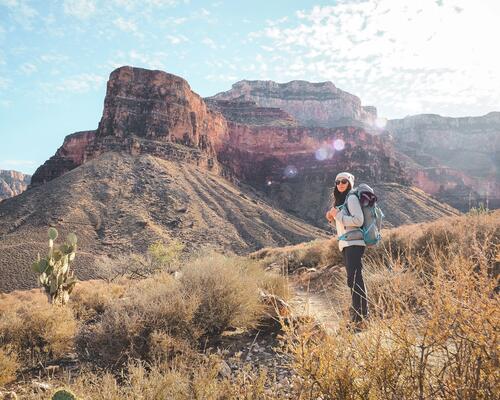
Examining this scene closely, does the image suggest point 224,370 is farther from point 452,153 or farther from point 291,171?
point 452,153

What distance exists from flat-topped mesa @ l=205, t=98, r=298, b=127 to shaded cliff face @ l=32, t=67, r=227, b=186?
111 feet

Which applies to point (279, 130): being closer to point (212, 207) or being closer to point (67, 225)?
point (212, 207)

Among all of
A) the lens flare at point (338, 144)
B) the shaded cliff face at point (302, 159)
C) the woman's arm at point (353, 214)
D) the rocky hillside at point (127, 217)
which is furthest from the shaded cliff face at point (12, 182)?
the woman's arm at point (353, 214)

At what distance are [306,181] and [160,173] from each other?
144 feet

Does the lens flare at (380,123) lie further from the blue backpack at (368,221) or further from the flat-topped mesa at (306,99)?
the blue backpack at (368,221)

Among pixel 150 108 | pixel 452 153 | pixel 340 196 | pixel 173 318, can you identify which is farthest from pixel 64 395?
pixel 452 153

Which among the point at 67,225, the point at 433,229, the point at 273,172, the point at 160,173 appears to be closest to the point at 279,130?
the point at 273,172

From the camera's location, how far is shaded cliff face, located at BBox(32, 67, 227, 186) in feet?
199

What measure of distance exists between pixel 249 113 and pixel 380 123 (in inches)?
3482

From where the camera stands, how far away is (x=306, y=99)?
150 meters

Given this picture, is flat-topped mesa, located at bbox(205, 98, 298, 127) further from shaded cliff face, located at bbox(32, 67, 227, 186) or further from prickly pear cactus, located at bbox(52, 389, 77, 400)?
prickly pear cactus, located at bbox(52, 389, 77, 400)

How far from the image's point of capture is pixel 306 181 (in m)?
87.2

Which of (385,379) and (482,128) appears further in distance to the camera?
(482,128)

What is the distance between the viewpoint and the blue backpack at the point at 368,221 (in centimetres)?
505
